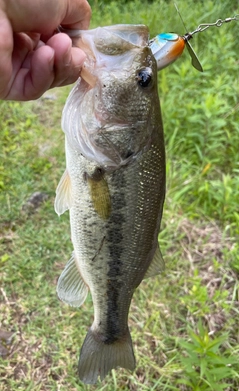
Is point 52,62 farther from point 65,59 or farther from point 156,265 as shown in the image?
point 156,265

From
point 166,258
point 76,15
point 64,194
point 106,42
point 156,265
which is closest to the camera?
point 106,42

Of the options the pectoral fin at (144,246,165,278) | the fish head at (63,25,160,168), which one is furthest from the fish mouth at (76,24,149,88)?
the pectoral fin at (144,246,165,278)

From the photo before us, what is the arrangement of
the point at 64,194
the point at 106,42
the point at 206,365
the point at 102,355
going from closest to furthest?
the point at 106,42 < the point at 64,194 < the point at 102,355 < the point at 206,365

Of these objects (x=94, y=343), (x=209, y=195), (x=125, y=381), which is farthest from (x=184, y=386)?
(x=209, y=195)

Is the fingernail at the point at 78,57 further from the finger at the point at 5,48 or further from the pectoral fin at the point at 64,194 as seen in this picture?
the pectoral fin at the point at 64,194

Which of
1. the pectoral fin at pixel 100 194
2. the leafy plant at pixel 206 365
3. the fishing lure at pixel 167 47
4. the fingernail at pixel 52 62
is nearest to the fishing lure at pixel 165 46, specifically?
the fishing lure at pixel 167 47

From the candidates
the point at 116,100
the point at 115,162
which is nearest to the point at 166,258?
the point at 115,162

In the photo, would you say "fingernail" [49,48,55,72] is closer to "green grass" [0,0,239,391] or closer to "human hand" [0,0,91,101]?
"human hand" [0,0,91,101]

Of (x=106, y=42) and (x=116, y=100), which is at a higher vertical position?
(x=106, y=42)
